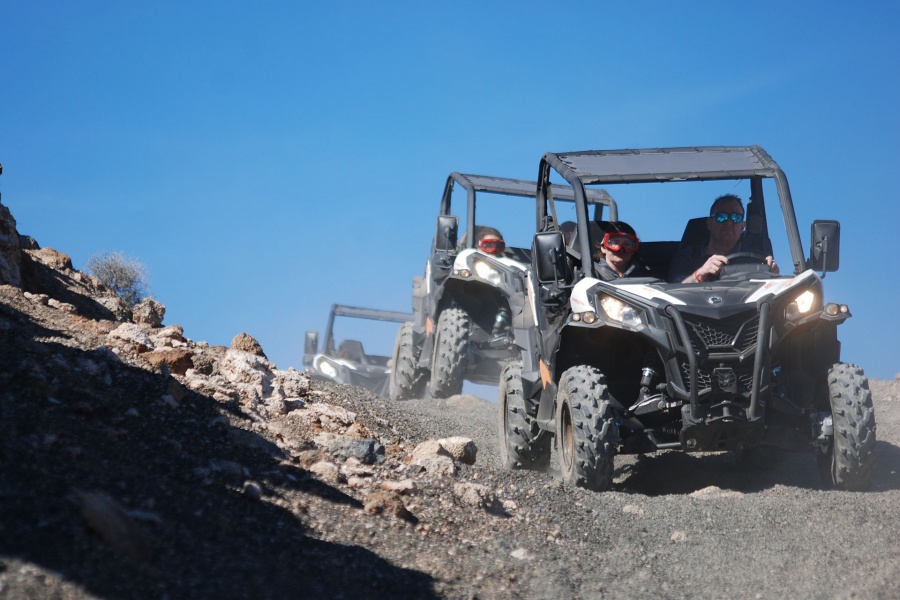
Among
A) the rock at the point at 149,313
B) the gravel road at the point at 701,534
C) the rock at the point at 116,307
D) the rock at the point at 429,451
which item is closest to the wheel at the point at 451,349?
the rock at the point at 149,313

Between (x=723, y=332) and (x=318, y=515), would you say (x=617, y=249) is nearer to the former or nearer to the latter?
(x=723, y=332)

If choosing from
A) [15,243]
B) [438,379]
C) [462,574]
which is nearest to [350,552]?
[462,574]

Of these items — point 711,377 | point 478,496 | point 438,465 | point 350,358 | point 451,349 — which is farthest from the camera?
point 350,358

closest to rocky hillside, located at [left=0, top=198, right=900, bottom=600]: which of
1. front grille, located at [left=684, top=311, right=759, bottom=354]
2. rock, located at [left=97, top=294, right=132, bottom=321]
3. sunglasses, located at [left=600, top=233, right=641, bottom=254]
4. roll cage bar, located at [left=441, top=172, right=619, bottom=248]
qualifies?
front grille, located at [left=684, top=311, right=759, bottom=354]

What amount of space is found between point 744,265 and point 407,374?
6685 millimetres

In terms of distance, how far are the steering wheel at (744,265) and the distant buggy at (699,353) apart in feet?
0.03

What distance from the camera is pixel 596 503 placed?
248 inches

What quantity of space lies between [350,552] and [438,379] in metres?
7.27

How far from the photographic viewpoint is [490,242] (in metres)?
11.7

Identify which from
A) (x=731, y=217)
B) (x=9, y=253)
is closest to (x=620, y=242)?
(x=731, y=217)

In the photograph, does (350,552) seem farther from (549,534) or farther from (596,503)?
(596,503)

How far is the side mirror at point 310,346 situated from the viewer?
17.2 m

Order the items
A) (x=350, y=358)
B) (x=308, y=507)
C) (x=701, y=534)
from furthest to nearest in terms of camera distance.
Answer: (x=350, y=358)
(x=701, y=534)
(x=308, y=507)

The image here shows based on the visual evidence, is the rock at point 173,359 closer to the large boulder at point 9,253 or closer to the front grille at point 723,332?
the large boulder at point 9,253
